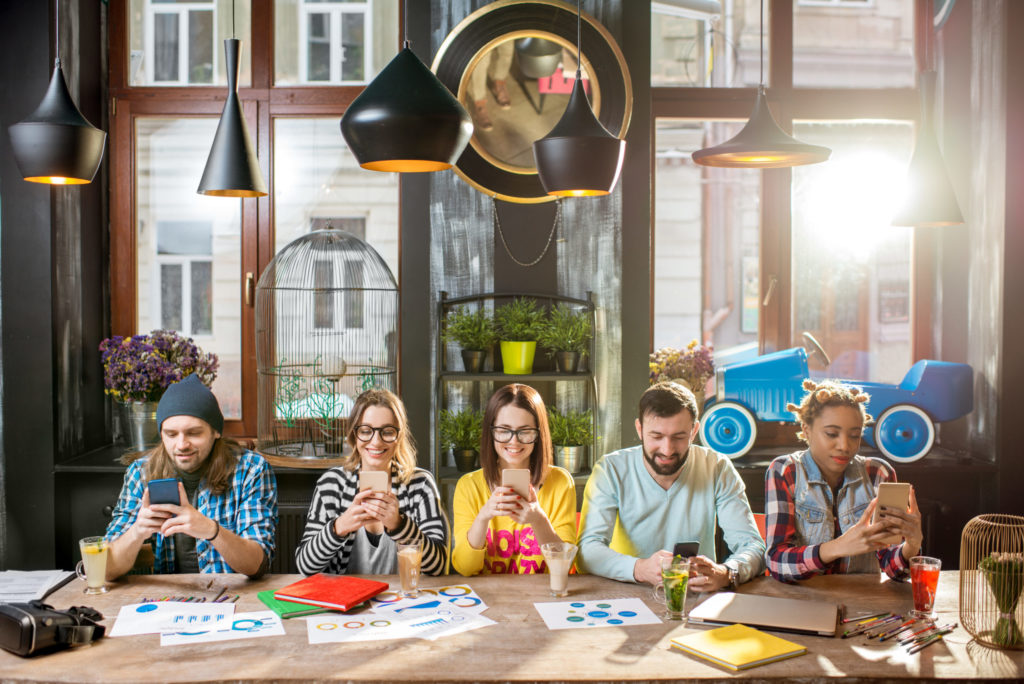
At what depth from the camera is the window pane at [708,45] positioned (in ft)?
13.7

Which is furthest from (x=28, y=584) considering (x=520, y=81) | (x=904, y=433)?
(x=904, y=433)

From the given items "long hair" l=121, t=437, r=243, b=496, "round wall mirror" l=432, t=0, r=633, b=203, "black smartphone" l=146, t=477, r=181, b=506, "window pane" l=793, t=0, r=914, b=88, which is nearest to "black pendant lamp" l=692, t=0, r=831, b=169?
"round wall mirror" l=432, t=0, r=633, b=203

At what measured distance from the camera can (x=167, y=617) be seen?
209cm

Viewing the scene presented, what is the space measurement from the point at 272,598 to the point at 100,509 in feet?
6.29

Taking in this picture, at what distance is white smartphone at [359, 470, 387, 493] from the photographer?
91.0 inches

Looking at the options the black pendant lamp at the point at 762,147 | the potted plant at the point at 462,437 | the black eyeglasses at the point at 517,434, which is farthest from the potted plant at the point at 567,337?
the black eyeglasses at the point at 517,434

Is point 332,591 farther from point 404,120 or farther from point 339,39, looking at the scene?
point 339,39

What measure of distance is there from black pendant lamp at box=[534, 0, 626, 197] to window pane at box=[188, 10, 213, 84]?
2.49 metres

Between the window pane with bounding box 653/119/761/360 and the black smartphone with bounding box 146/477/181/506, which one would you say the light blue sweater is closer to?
the black smartphone with bounding box 146/477/181/506

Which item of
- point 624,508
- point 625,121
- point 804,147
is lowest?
point 624,508

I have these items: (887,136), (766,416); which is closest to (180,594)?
(766,416)

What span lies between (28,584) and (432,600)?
3.53 ft

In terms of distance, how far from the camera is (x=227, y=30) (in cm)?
413

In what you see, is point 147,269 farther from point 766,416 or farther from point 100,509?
point 766,416
